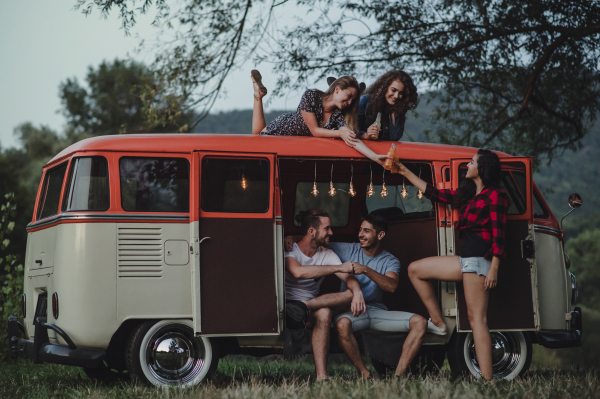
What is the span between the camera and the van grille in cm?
579

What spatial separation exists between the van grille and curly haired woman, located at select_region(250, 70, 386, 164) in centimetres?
168

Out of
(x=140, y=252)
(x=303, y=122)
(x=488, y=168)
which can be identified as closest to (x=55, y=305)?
(x=140, y=252)

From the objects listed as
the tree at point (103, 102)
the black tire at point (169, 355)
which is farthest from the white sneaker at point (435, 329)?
the tree at point (103, 102)

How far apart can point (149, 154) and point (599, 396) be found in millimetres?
4137

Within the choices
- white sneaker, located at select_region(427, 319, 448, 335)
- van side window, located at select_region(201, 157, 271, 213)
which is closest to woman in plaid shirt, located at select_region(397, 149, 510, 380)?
white sneaker, located at select_region(427, 319, 448, 335)

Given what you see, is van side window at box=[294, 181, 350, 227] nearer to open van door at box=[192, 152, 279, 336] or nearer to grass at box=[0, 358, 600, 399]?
open van door at box=[192, 152, 279, 336]

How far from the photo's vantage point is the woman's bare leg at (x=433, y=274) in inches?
239

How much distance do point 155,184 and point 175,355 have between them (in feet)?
4.95

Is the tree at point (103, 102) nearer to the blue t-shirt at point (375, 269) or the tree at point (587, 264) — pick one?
the tree at point (587, 264)

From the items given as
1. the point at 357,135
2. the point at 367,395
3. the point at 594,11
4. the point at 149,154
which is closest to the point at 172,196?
the point at 149,154

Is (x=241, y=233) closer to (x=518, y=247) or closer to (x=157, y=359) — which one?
(x=157, y=359)

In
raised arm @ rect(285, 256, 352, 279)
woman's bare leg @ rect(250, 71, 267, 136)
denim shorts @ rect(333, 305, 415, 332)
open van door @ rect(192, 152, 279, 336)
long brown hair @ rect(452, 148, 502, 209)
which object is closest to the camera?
open van door @ rect(192, 152, 279, 336)

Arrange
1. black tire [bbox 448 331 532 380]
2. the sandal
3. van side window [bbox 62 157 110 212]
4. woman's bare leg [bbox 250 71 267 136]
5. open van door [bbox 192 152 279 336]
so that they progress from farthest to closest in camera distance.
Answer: woman's bare leg [bbox 250 71 267 136] < the sandal < black tire [bbox 448 331 532 380] < van side window [bbox 62 157 110 212] < open van door [bbox 192 152 279 336]

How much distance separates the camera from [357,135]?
6656 millimetres
